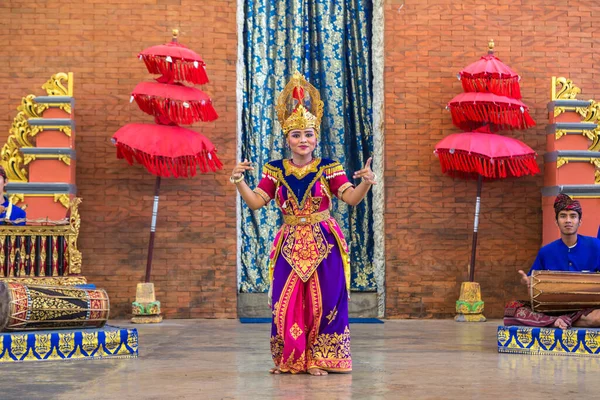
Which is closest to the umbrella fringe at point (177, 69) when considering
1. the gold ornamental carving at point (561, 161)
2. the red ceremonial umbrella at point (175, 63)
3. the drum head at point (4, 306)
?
the red ceremonial umbrella at point (175, 63)

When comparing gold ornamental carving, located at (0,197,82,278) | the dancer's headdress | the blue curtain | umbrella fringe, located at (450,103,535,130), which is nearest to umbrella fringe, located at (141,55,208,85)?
the blue curtain

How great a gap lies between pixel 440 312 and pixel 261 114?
273 centimetres

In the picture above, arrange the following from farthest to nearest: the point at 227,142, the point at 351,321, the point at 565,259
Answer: the point at 227,142 < the point at 351,321 < the point at 565,259

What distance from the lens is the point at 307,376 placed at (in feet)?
16.2

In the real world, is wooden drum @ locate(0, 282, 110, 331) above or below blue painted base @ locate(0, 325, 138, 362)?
above

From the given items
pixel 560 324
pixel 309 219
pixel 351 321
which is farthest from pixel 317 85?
pixel 309 219

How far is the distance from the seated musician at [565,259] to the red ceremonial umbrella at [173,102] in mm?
3644

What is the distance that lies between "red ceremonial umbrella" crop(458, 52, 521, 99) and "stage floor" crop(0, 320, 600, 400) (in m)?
2.81

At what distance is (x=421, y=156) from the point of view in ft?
30.5

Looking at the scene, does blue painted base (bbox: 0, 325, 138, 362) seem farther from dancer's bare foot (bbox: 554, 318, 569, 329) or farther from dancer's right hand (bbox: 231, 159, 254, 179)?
dancer's bare foot (bbox: 554, 318, 569, 329)

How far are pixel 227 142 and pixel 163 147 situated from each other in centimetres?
101

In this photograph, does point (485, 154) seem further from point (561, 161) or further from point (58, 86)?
point (58, 86)

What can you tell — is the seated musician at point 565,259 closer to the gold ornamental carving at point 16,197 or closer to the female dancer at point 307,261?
the female dancer at point 307,261

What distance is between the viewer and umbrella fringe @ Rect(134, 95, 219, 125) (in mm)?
8328
